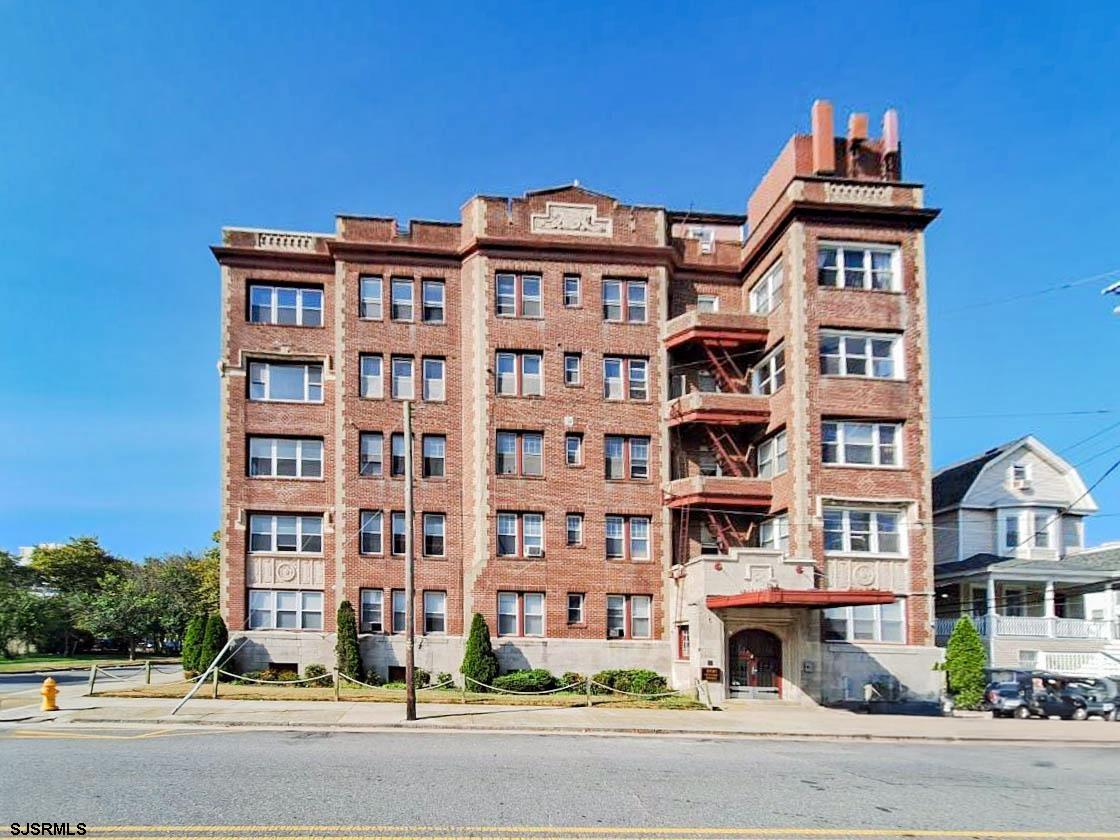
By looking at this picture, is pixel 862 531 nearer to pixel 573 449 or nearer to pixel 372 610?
pixel 573 449

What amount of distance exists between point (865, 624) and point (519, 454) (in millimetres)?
12758

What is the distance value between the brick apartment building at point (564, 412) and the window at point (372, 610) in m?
0.08

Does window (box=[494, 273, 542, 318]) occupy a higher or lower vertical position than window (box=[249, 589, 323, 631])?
higher

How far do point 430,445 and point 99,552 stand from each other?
57.1 m

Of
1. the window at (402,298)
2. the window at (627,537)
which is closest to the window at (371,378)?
the window at (402,298)

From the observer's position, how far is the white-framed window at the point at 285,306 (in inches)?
1335

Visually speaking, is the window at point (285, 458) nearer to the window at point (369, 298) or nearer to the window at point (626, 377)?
the window at point (369, 298)

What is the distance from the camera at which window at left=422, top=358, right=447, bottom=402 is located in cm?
3381

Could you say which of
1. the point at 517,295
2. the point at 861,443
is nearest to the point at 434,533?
the point at 517,295

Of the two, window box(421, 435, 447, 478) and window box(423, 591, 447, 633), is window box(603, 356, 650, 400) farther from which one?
window box(423, 591, 447, 633)

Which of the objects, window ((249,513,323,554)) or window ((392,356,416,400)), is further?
window ((392,356,416,400))

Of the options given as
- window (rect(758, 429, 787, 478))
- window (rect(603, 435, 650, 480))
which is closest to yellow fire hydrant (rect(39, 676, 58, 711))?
window (rect(603, 435, 650, 480))

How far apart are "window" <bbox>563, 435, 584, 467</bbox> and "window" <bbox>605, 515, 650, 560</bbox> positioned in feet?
7.45

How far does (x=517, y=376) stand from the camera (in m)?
33.1
